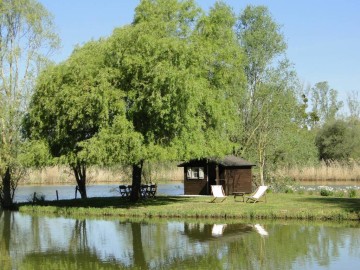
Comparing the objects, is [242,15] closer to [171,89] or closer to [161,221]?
[171,89]

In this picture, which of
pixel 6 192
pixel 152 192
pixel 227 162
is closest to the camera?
pixel 6 192

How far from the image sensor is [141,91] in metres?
27.5

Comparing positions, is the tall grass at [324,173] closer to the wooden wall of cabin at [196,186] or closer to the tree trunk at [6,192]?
the wooden wall of cabin at [196,186]

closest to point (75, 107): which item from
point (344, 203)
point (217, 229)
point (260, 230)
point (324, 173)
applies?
point (217, 229)

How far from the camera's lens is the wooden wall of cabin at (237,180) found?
122ft

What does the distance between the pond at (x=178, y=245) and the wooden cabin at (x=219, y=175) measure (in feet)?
42.3

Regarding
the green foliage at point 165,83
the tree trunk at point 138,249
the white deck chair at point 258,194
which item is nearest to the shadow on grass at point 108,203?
the green foliage at point 165,83

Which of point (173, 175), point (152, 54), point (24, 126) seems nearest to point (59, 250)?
point (152, 54)

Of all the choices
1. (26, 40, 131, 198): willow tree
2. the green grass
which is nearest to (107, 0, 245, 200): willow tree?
(26, 40, 131, 198): willow tree

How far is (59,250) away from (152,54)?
40.8 feet

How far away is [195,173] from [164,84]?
507 inches

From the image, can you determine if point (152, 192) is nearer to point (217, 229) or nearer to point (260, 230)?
point (217, 229)

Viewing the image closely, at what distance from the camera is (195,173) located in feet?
125

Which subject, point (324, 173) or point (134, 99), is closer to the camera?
point (134, 99)
